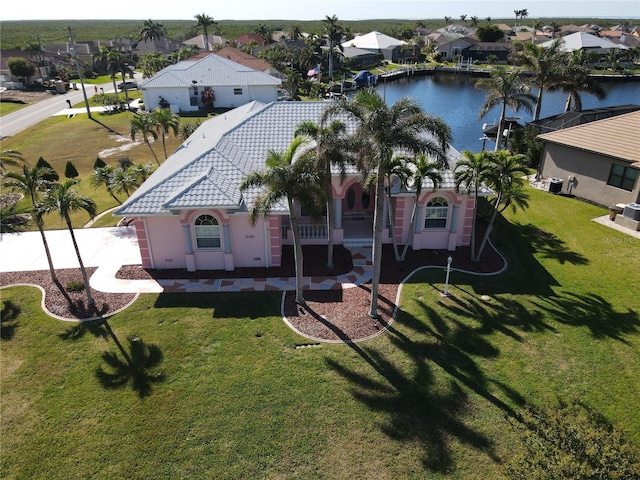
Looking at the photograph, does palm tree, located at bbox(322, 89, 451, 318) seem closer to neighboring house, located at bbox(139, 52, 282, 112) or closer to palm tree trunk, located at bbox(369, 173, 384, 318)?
palm tree trunk, located at bbox(369, 173, 384, 318)

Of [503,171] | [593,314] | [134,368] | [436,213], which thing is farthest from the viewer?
[436,213]

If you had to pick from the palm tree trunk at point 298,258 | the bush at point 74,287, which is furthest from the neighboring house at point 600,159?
the bush at point 74,287

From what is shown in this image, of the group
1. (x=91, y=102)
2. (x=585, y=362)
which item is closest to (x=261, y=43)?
(x=91, y=102)

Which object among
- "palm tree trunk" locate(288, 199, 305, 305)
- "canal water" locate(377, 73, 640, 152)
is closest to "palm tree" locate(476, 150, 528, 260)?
"palm tree trunk" locate(288, 199, 305, 305)

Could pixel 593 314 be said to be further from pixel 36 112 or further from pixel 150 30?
pixel 150 30

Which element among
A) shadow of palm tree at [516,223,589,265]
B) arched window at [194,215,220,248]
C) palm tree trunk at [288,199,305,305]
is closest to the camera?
palm tree trunk at [288,199,305,305]

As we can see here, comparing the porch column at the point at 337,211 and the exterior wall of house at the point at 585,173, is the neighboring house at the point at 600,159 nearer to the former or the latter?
the exterior wall of house at the point at 585,173

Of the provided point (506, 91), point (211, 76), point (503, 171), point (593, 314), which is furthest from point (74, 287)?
point (211, 76)
